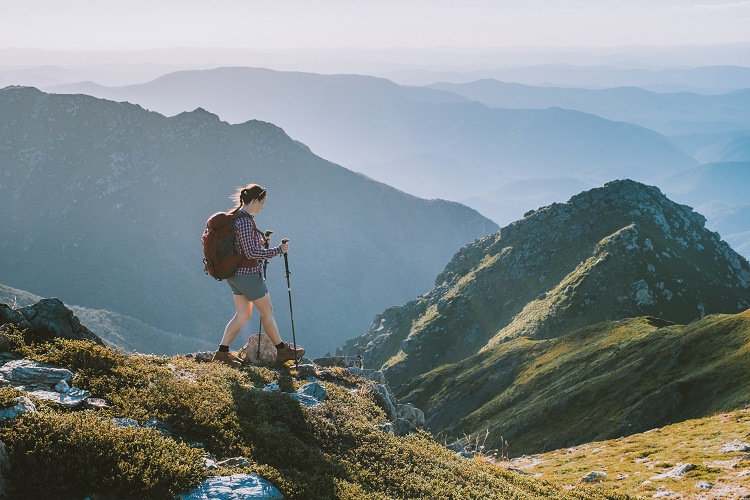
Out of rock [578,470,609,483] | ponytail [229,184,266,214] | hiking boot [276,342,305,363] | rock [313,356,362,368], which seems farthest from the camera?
rock [313,356,362,368]

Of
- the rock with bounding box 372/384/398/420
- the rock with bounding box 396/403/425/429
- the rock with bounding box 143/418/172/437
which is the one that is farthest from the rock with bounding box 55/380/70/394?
the rock with bounding box 396/403/425/429

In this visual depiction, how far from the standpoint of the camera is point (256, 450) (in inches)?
424

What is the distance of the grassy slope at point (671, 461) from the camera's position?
62.4ft

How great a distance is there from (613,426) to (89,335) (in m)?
51.2

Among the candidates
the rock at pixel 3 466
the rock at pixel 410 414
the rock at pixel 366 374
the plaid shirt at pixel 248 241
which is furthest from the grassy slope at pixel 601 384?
the rock at pixel 3 466

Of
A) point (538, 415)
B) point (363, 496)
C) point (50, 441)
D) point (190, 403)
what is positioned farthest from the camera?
point (538, 415)

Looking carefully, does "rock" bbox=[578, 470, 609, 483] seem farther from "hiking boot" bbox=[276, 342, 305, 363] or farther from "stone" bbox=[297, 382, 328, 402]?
"hiking boot" bbox=[276, 342, 305, 363]

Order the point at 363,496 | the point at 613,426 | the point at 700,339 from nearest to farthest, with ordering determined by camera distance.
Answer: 1. the point at 363,496
2. the point at 613,426
3. the point at 700,339

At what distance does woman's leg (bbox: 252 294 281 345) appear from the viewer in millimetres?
16469

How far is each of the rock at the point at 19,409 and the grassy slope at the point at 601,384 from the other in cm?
4070

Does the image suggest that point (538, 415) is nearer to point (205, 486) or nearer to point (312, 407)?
point (312, 407)

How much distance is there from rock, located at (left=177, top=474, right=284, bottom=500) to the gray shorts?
7.30 m

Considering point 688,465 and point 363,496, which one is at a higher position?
point 363,496

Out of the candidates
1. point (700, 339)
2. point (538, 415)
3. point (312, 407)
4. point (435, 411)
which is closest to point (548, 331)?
point (435, 411)
